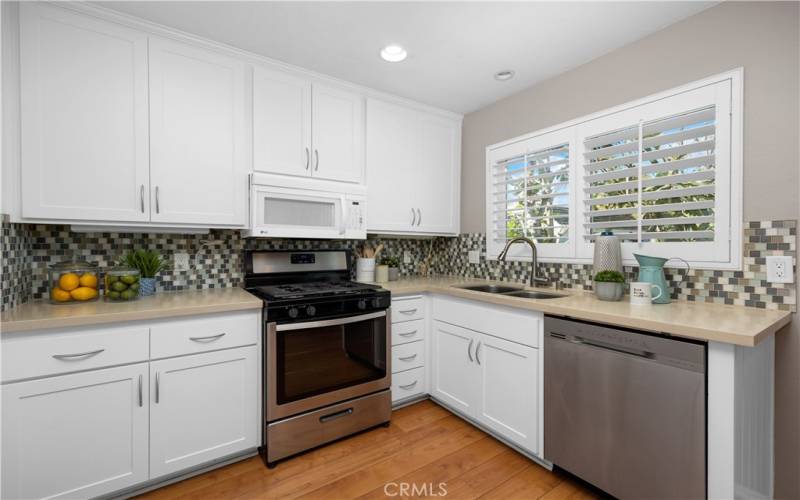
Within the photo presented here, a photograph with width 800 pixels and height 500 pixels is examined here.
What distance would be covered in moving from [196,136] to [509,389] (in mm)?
2315

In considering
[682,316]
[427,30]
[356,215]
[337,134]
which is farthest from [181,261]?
[682,316]

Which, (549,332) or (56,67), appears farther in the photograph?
(549,332)

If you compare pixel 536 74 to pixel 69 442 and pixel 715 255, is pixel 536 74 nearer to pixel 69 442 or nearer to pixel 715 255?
pixel 715 255

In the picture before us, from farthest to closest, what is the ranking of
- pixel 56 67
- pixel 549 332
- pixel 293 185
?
1. pixel 293 185
2. pixel 549 332
3. pixel 56 67

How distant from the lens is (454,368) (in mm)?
2375

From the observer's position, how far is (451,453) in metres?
1.99

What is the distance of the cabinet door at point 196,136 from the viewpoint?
6.22ft

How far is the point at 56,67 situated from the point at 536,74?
2697 mm

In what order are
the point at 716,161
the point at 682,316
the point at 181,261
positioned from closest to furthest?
1. the point at 682,316
2. the point at 716,161
3. the point at 181,261

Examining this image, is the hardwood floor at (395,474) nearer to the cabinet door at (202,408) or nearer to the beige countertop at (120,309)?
the cabinet door at (202,408)

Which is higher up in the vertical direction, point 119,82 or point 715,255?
point 119,82

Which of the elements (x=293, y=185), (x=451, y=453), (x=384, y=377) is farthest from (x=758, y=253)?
(x=293, y=185)

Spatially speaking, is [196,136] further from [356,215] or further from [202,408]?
[202,408]

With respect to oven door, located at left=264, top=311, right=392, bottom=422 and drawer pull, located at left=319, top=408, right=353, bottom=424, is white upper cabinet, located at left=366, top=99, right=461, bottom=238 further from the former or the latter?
drawer pull, located at left=319, top=408, right=353, bottom=424
